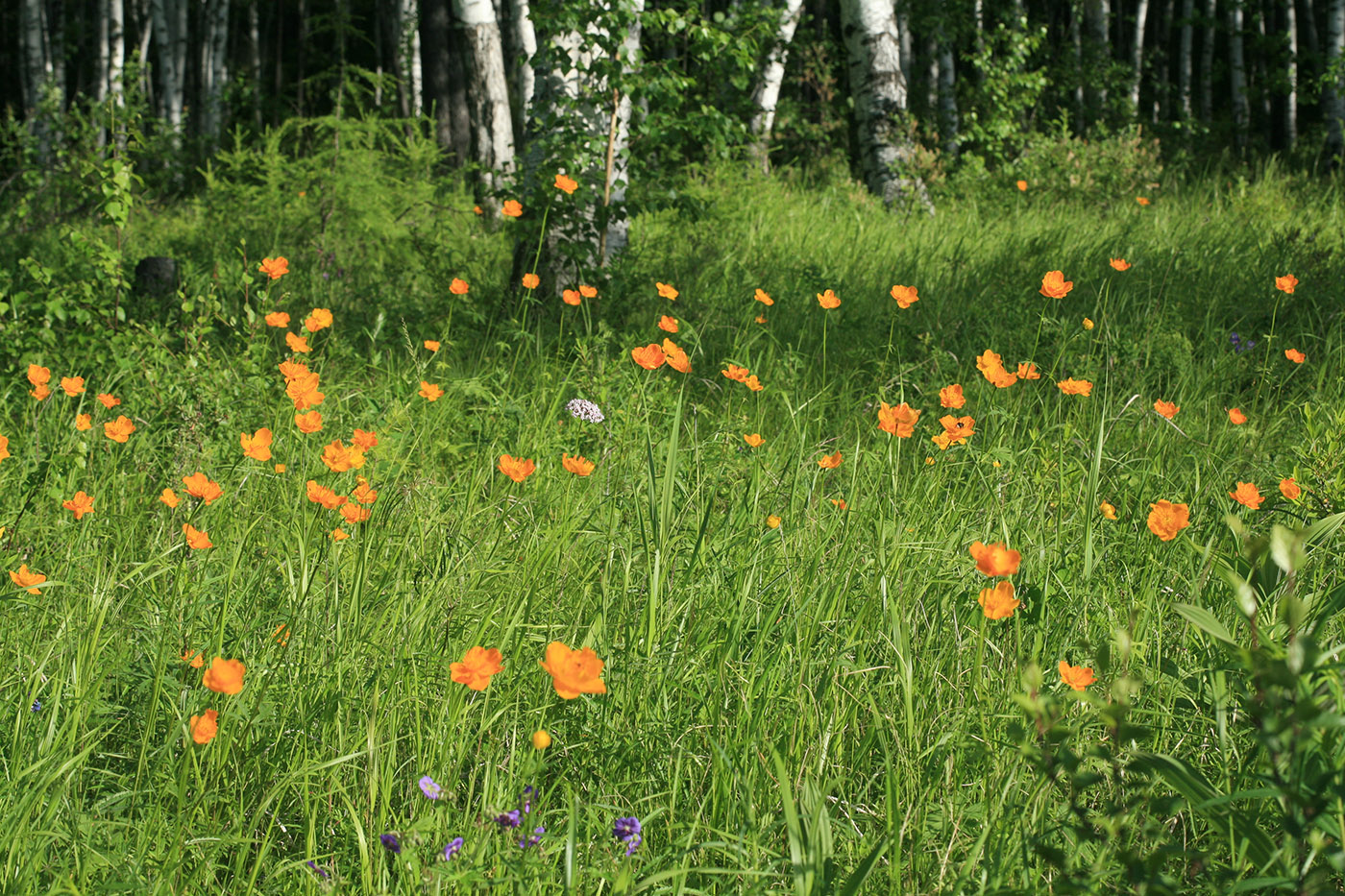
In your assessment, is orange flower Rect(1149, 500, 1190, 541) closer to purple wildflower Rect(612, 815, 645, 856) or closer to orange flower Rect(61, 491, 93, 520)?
purple wildflower Rect(612, 815, 645, 856)

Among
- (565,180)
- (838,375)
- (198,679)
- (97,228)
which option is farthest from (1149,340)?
(97,228)

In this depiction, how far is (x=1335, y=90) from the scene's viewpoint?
888 cm

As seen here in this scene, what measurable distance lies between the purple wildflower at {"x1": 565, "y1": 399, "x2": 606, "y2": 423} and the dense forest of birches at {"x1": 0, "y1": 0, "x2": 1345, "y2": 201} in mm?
1769

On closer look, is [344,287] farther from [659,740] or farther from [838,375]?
[659,740]

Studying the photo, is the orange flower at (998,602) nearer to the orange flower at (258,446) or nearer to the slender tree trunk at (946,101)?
the orange flower at (258,446)

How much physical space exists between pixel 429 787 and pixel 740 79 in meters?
3.62

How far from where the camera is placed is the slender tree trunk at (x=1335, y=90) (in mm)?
8320

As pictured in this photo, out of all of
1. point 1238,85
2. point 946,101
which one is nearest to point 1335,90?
point 946,101

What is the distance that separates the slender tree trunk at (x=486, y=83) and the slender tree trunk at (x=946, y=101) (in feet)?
12.2

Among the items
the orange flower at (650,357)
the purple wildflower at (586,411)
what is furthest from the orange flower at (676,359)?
the purple wildflower at (586,411)

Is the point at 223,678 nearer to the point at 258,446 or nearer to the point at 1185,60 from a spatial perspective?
the point at 258,446

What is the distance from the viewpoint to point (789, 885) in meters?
1.19

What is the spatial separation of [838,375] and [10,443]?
2.39 meters

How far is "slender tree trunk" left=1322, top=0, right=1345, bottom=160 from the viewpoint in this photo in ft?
27.3
